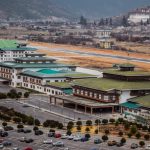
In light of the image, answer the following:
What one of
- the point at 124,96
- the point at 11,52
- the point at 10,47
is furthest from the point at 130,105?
the point at 10,47

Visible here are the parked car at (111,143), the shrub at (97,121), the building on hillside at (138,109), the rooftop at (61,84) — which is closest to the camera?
the parked car at (111,143)

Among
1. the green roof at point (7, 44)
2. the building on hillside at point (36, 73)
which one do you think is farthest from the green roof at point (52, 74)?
the green roof at point (7, 44)

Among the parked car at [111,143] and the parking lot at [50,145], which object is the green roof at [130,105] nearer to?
the parking lot at [50,145]

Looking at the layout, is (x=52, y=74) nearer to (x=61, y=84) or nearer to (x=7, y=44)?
(x=61, y=84)

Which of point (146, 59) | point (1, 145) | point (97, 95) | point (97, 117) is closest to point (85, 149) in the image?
point (1, 145)

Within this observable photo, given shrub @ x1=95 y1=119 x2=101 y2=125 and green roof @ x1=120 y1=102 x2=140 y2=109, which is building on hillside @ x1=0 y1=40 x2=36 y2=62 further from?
shrub @ x1=95 y1=119 x2=101 y2=125

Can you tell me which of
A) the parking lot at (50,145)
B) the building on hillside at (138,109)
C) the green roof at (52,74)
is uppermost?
the green roof at (52,74)

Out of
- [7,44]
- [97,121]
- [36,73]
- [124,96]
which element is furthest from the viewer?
[7,44]
